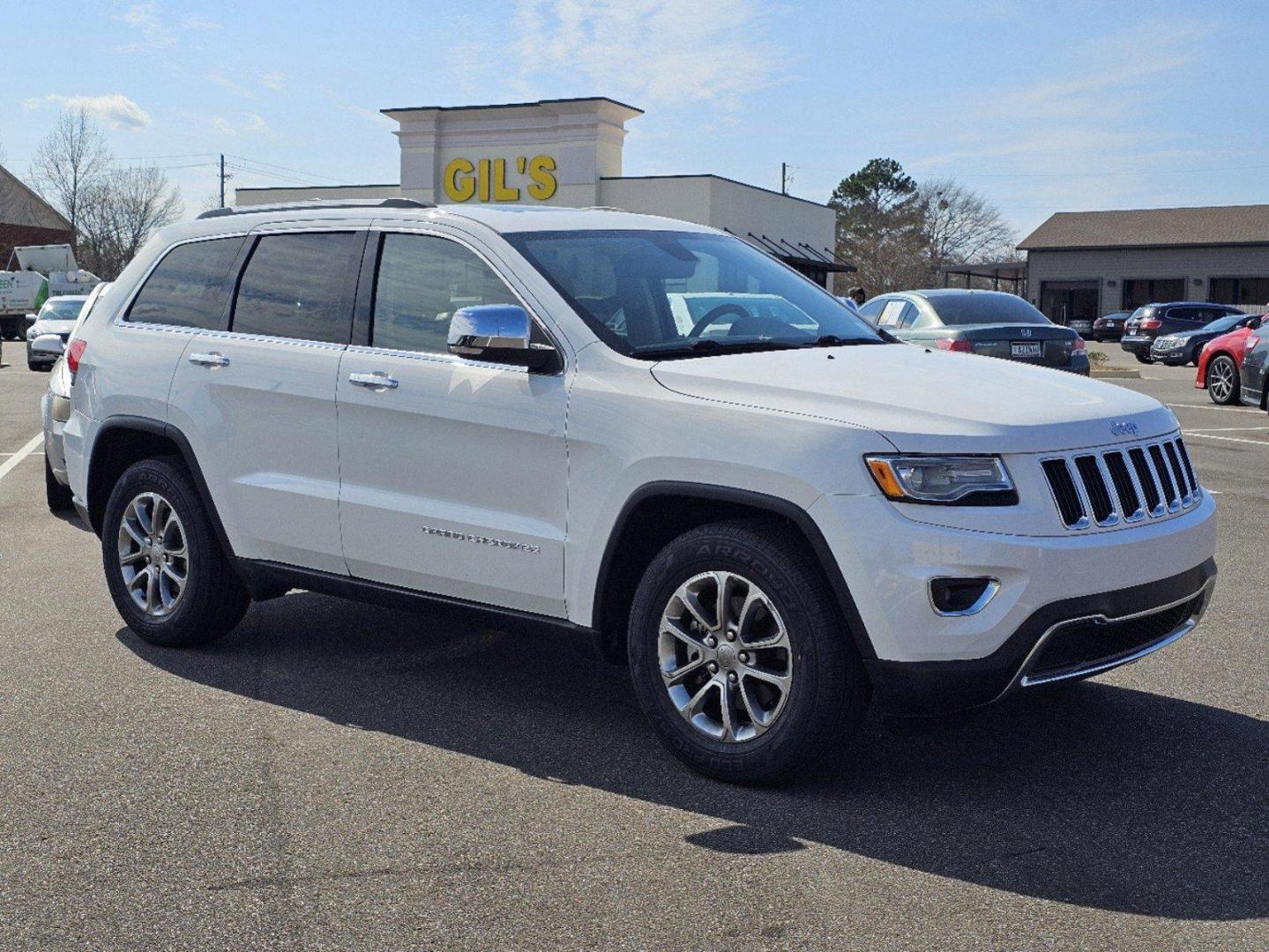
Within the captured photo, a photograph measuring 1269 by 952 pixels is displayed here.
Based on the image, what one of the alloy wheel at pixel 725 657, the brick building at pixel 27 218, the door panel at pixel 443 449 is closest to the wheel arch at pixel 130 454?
the door panel at pixel 443 449

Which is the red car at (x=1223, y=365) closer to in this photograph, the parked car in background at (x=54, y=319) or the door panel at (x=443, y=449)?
the door panel at (x=443, y=449)

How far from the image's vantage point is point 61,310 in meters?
35.1

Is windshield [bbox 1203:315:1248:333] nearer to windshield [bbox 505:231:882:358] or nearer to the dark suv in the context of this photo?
the dark suv

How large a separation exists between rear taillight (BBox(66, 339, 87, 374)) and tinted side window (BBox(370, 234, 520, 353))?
1990mm

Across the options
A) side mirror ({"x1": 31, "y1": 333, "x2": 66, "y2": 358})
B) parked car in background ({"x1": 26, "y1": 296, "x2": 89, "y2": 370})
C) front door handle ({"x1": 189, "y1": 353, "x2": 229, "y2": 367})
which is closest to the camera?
front door handle ({"x1": 189, "y1": 353, "x2": 229, "y2": 367})

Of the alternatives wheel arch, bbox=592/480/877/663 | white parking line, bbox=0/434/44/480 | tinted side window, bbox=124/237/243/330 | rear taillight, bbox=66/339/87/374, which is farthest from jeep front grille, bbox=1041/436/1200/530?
white parking line, bbox=0/434/44/480

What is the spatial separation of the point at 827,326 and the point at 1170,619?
5.56 feet

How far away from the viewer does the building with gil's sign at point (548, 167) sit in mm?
44438

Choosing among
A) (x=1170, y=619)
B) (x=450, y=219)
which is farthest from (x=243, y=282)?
(x=1170, y=619)

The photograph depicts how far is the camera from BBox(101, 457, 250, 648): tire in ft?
21.3

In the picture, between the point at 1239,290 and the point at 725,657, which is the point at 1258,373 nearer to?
the point at 725,657

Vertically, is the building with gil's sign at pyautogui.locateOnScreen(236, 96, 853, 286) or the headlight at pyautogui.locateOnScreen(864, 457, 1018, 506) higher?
the building with gil's sign at pyautogui.locateOnScreen(236, 96, 853, 286)

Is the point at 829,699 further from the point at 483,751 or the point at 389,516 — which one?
the point at 389,516

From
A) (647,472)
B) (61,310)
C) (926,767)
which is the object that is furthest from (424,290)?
(61,310)
